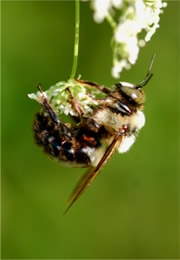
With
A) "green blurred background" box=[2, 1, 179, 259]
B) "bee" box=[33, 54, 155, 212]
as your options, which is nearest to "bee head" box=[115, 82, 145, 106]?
"bee" box=[33, 54, 155, 212]

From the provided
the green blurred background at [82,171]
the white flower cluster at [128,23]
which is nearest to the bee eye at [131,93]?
the white flower cluster at [128,23]

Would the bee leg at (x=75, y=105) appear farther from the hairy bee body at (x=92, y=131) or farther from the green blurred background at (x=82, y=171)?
the green blurred background at (x=82, y=171)

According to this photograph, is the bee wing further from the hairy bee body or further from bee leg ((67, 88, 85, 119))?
bee leg ((67, 88, 85, 119))

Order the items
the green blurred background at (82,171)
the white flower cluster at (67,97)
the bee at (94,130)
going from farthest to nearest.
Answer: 1. the green blurred background at (82,171)
2. the bee at (94,130)
3. the white flower cluster at (67,97)

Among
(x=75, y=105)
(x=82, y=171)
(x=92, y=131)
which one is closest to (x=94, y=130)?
(x=92, y=131)

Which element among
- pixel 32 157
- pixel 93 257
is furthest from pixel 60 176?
pixel 93 257
